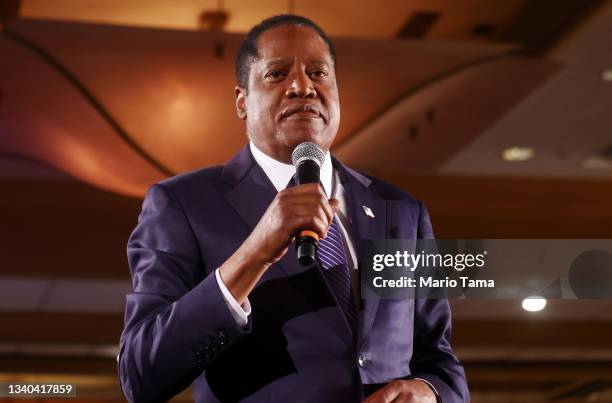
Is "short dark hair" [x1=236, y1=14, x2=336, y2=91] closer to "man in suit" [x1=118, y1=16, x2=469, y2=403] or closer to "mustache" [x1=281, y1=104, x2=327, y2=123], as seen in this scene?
"man in suit" [x1=118, y1=16, x2=469, y2=403]

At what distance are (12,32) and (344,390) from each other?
3224 millimetres

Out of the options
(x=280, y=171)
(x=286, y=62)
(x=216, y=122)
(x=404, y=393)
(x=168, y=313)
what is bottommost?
(x=404, y=393)

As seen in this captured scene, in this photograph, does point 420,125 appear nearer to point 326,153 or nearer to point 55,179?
point 55,179

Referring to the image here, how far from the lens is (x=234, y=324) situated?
1029 mm

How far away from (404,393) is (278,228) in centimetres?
28

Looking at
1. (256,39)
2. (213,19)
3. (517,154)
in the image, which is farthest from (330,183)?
(517,154)

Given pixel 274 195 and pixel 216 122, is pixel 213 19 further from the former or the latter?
pixel 274 195

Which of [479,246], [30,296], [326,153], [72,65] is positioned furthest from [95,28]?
[30,296]

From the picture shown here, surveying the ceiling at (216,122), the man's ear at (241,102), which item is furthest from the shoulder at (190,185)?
the ceiling at (216,122)

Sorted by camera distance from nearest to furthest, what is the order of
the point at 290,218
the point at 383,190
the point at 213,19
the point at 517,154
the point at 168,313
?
the point at 290,218 → the point at 168,313 → the point at 383,190 → the point at 213,19 → the point at 517,154

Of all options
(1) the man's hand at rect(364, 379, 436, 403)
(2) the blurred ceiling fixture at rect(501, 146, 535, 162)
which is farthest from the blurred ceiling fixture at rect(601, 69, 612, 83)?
(1) the man's hand at rect(364, 379, 436, 403)

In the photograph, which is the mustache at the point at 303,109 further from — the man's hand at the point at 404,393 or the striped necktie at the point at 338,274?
the man's hand at the point at 404,393

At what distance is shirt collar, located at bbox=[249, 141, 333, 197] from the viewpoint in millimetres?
1218

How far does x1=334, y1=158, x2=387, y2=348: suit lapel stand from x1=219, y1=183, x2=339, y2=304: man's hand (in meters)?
0.18
